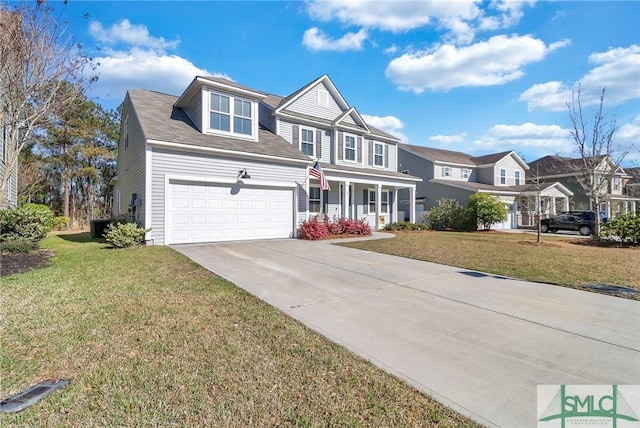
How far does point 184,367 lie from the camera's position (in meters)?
2.84

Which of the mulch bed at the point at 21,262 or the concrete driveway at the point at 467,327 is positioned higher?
the mulch bed at the point at 21,262

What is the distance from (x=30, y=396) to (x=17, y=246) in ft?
27.5

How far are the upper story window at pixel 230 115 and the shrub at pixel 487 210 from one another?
1614cm

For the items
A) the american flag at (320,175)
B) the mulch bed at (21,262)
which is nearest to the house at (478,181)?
the american flag at (320,175)

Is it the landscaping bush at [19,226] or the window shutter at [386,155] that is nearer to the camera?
the landscaping bush at [19,226]

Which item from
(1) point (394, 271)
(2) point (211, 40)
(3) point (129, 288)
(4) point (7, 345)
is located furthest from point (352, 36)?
(4) point (7, 345)

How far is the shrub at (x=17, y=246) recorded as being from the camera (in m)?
8.16

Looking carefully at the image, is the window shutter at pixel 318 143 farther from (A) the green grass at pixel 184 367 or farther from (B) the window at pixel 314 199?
(A) the green grass at pixel 184 367

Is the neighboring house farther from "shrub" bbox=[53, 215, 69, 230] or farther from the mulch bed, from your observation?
"shrub" bbox=[53, 215, 69, 230]

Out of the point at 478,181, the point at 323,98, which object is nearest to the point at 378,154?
the point at 323,98

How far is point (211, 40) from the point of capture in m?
11.9

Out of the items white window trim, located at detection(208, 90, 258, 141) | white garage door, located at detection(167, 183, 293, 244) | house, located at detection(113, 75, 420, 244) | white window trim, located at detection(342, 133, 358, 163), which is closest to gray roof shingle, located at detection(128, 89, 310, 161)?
house, located at detection(113, 75, 420, 244)

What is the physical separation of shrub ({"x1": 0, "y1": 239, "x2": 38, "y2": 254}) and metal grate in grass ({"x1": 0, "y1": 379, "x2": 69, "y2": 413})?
8188 millimetres

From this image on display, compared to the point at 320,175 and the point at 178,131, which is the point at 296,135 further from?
the point at 178,131
